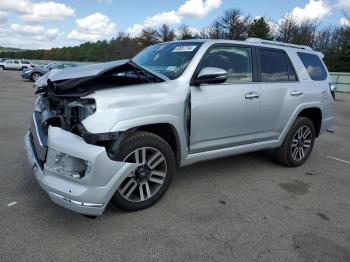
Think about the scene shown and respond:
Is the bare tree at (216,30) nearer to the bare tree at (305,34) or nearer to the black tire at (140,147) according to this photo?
the bare tree at (305,34)

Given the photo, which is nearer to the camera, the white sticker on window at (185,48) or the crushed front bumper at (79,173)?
the crushed front bumper at (79,173)

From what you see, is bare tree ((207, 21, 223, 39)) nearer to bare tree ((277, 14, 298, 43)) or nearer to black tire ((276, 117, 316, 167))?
bare tree ((277, 14, 298, 43))

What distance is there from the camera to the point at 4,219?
130 inches

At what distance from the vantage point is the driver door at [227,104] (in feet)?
12.7

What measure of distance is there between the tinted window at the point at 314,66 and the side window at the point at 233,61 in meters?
1.34

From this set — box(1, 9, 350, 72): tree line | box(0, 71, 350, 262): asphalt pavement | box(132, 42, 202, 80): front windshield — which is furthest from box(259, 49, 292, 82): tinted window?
box(1, 9, 350, 72): tree line

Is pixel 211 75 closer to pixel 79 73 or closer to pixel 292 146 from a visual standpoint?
pixel 79 73

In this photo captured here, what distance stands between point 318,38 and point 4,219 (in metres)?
59.0

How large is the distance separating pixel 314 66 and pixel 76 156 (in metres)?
4.29

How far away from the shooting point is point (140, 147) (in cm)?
335

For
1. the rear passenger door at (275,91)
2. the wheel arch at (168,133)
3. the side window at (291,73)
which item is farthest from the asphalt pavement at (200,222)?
the side window at (291,73)

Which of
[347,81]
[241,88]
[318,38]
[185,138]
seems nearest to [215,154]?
[185,138]

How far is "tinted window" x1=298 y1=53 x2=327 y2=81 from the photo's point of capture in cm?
541

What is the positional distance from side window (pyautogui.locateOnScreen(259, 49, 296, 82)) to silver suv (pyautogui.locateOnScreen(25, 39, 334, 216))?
0.05 ft
